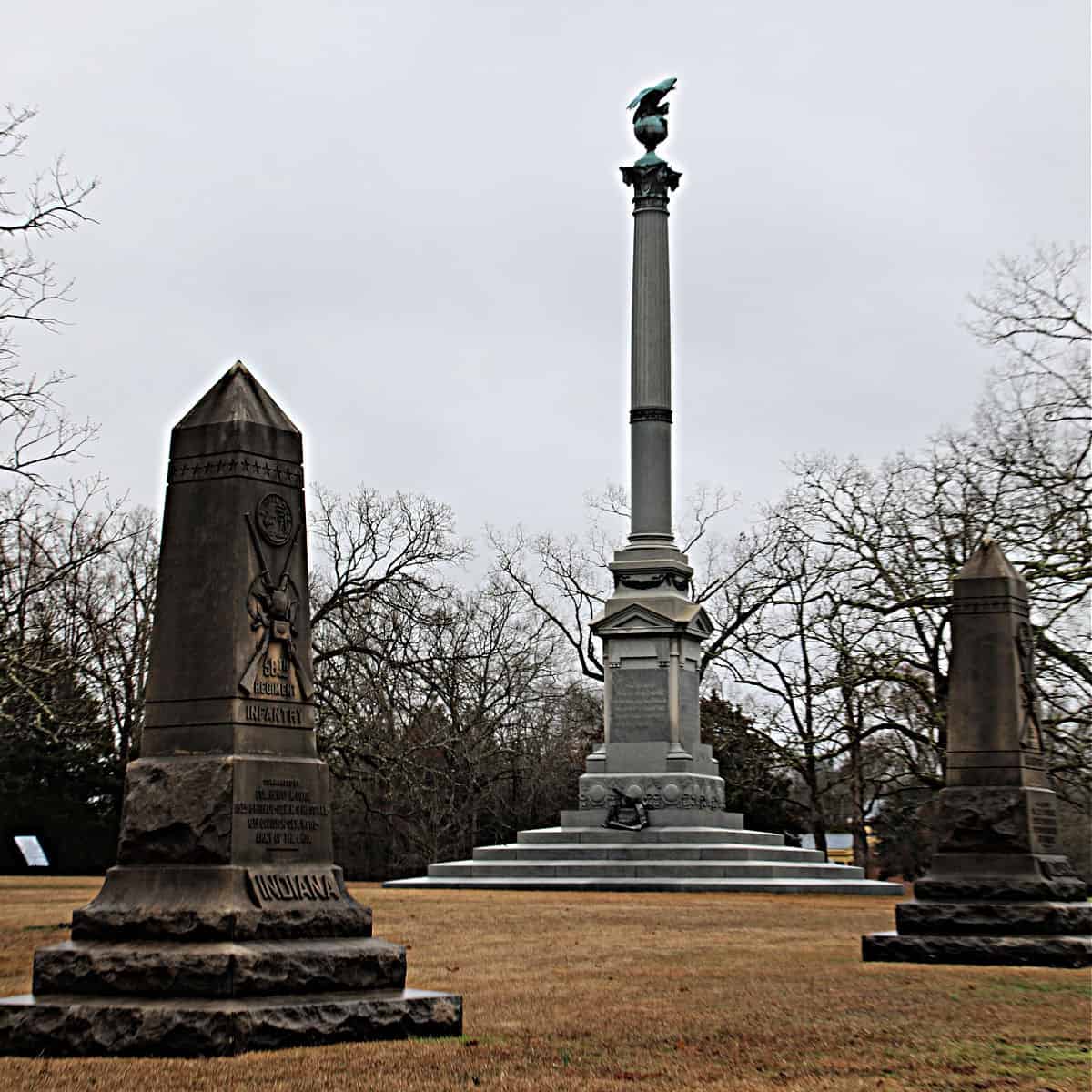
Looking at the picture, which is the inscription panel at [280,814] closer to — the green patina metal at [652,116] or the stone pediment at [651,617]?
the stone pediment at [651,617]

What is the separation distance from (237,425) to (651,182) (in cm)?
2650

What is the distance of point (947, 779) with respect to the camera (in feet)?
47.8

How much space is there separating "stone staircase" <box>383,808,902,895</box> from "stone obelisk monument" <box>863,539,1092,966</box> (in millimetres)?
12667

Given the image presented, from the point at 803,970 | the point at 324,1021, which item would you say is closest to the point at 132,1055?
the point at 324,1021

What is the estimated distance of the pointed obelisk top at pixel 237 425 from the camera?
9.07 m

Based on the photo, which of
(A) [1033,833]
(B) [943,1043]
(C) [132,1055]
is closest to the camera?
(C) [132,1055]

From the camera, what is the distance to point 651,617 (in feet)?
106

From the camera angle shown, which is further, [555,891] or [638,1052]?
[555,891]

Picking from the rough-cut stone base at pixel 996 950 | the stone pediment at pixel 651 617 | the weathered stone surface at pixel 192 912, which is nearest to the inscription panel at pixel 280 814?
the weathered stone surface at pixel 192 912

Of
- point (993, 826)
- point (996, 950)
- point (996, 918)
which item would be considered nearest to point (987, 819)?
point (993, 826)

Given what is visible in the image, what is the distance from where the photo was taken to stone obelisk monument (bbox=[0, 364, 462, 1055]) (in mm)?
7867

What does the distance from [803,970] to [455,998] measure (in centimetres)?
488

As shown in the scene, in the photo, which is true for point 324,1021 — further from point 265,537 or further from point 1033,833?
point 1033,833

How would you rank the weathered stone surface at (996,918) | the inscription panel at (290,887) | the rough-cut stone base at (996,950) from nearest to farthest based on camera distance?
the inscription panel at (290,887) < the rough-cut stone base at (996,950) < the weathered stone surface at (996,918)
